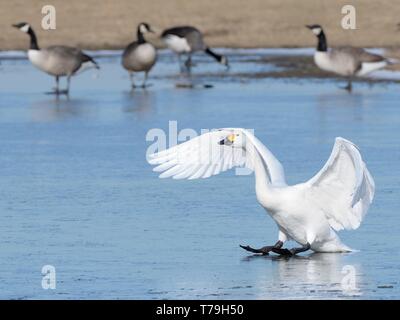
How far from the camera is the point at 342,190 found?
396 inches

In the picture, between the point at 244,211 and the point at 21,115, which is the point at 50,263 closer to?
the point at 244,211

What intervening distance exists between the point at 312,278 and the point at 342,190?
100 cm

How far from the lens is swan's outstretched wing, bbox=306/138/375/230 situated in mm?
9844

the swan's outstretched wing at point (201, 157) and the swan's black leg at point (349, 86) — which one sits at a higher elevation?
the swan's outstretched wing at point (201, 157)

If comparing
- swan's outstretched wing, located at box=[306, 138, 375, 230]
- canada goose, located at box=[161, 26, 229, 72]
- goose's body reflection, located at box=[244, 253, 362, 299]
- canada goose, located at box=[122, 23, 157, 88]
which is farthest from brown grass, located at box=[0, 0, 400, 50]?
goose's body reflection, located at box=[244, 253, 362, 299]

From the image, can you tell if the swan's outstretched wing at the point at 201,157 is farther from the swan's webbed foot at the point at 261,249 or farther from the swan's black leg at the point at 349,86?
the swan's black leg at the point at 349,86

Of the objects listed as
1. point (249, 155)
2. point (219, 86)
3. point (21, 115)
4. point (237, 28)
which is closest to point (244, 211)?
point (249, 155)

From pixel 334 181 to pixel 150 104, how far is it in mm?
10048

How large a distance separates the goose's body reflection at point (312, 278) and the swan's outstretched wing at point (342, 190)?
290mm

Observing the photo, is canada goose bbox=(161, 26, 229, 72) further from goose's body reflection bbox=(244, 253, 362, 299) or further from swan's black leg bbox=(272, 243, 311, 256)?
goose's body reflection bbox=(244, 253, 362, 299)

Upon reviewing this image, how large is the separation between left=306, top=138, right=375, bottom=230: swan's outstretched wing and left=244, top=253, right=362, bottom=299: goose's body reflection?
29 cm

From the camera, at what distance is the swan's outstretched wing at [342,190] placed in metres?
9.84

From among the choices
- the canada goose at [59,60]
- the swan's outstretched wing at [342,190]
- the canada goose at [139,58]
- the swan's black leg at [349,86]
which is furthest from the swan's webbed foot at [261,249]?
the canada goose at [139,58]

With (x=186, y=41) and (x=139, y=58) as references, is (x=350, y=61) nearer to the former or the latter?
(x=139, y=58)
